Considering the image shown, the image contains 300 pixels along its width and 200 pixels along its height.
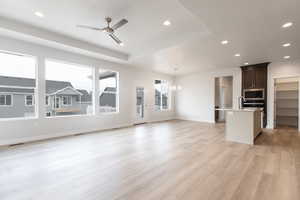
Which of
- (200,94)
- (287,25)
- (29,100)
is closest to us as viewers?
(287,25)

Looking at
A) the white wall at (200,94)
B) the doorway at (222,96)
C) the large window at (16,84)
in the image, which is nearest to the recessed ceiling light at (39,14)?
the large window at (16,84)

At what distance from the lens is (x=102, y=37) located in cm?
452

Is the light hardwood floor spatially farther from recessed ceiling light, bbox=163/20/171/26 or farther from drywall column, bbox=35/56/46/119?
recessed ceiling light, bbox=163/20/171/26

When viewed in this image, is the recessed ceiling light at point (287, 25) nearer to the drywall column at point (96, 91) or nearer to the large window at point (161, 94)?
the drywall column at point (96, 91)

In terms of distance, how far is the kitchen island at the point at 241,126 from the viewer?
4.28 meters

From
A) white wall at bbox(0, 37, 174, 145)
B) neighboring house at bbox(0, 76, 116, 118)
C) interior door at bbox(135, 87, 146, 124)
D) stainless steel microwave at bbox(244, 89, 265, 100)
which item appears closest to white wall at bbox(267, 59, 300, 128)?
stainless steel microwave at bbox(244, 89, 265, 100)

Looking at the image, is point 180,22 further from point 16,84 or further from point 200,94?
point 200,94

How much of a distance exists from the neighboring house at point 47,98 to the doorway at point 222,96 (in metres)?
6.20

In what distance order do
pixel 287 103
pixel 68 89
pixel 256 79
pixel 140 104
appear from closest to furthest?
pixel 68 89, pixel 256 79, pixel 287 103, pixel 140 104

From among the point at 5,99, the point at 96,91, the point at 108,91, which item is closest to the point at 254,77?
the point at 108,91

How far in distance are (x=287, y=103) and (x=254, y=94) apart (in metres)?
1.88

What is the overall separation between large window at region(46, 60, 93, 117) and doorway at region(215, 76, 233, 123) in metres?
6.76

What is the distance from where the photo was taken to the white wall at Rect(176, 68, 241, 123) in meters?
7.64

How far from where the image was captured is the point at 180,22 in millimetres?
3617
